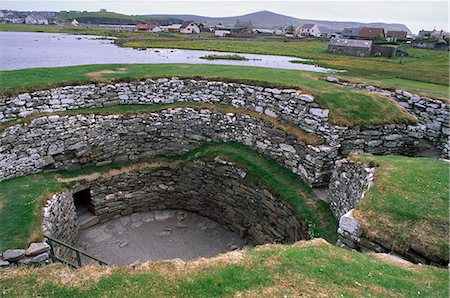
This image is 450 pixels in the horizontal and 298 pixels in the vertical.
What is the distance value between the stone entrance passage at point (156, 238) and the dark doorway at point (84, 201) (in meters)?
1.22

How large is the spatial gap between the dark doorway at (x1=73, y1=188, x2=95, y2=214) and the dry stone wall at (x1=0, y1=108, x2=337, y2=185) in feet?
5.31

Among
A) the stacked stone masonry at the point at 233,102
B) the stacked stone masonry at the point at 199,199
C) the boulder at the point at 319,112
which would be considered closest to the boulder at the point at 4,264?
the stacked stone masonry at the point at 199,199

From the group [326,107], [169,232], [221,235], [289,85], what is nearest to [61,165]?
[169,232]

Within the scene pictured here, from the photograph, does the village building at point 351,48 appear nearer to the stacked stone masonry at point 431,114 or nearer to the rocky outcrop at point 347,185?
the stacked stone masonry at point 431,114

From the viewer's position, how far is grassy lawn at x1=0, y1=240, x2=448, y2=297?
21.1 feet

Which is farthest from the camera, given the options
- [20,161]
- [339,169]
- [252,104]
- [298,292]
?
[252,104]

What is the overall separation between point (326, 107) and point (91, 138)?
12276mm

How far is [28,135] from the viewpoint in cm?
1513

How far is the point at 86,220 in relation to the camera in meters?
16.5

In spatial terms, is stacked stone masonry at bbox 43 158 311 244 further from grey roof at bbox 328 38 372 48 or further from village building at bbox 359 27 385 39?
village building at bbox 359 27 385 39

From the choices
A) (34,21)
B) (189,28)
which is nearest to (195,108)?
(189,28)

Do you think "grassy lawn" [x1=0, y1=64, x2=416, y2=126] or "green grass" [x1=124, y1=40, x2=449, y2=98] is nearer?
"grassy lawn" [x1=0, y1=64, x2=416, y2=126]

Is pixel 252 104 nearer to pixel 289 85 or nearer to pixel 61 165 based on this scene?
pixel 289 85

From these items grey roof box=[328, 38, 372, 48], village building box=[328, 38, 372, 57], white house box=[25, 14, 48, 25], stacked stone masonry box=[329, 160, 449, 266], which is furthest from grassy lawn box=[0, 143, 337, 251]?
white house box=[25, 14, 48, 25]
